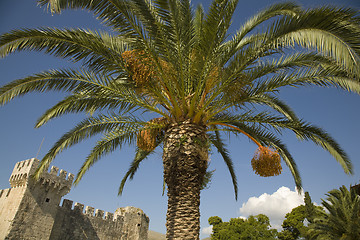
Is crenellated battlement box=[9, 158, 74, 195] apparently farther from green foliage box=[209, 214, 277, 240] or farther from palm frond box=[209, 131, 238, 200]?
green foliage box=[209, 214, 277, 240]

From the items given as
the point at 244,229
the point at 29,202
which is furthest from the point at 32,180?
the point at 244,229

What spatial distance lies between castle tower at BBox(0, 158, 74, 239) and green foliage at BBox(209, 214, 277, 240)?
75.6 ft

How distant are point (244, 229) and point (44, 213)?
25843 mm

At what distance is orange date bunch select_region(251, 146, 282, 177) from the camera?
5570 millimetres

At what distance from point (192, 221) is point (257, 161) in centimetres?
196

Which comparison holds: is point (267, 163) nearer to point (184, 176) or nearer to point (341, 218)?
point (184, 176)

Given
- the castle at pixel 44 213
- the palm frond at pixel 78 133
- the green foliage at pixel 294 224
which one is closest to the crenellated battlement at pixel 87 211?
the castle at pixel 44 213

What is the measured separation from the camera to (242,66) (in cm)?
566

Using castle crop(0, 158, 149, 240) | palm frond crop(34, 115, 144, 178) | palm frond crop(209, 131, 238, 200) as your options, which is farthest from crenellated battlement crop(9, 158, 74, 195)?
palm frond crop(209, 131, 238, 200)

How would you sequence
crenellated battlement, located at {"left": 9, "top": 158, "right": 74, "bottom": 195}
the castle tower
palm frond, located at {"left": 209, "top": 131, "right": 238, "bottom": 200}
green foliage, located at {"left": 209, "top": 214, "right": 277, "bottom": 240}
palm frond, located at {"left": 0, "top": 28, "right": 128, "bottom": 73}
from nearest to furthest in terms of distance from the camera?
palm frond, located at {"left": 0, "top": 28, "right": 128, "bottom": 73} < palm frond, located at {"left": 209, "top": 131, "right": 238, "bottom": 200} < the castle tower < crenellated battlement, located at {"left": 9, "top": 158, "right": 74, "bottom": 195} < green foliage, located at {"left": 209, "top": 214, "right": 277, "bottom": 240}

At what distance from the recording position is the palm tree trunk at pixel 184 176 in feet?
17.7

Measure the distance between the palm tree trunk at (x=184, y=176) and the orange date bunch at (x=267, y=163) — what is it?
1.16 meters

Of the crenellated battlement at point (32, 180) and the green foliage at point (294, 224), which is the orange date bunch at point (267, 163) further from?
the green foliage at point (294, 224)

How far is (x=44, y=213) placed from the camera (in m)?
17.2
